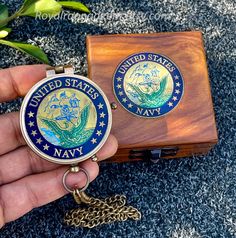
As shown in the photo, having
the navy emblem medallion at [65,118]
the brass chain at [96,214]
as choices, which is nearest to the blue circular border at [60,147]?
the navy emblem medallion at [65,118]

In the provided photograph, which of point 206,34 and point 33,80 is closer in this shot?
point 33,80

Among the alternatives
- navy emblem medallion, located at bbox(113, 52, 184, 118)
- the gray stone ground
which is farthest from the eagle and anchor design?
the gray stone ground

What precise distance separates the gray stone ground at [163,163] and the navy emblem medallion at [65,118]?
24 cm

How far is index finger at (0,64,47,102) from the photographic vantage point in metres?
1.10

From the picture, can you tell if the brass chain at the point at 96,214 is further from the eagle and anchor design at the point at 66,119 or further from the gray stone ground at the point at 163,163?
the eagle and anchor design at the point at 66,119

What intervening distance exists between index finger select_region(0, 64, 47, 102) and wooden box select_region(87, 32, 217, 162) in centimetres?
12

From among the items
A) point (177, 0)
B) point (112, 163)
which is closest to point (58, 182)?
point (112, 163)

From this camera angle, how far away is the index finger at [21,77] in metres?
1.10

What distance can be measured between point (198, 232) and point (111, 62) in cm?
46

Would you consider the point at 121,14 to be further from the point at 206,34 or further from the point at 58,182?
the point at 58,182

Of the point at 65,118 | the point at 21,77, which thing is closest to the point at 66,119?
the point at 65,118

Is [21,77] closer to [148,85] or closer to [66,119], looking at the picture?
[66,119]

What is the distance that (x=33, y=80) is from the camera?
1104 mm

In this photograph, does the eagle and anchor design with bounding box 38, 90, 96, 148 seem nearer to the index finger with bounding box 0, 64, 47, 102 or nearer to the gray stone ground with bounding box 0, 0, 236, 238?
the index finger with bounding box 0, 64, 47, 102
